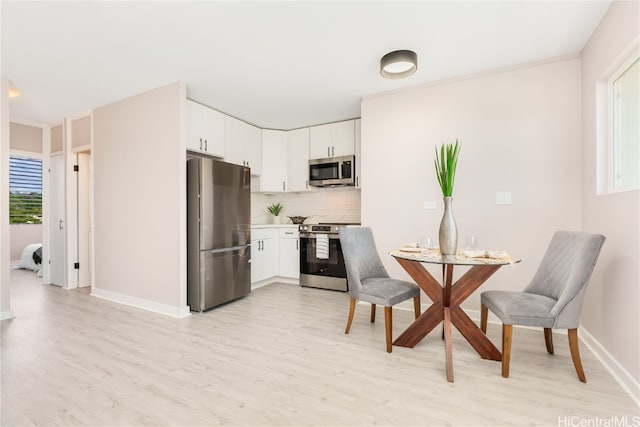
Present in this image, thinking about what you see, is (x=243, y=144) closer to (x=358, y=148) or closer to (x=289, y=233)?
(x=289, y=233)

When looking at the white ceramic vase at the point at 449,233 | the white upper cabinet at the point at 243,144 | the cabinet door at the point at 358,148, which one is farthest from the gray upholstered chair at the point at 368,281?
the white upper cabinet at the point at 243,144

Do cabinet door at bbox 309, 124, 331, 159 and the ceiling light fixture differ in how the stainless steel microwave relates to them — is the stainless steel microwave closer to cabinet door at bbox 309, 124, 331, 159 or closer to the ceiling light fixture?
cabinet door at bbox 309, 124, 331, 159

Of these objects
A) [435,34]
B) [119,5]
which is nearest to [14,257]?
[119,5]

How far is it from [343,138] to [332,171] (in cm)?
51

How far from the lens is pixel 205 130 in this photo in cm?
369

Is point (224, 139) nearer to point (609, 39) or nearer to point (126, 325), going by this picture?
point (126, 325)

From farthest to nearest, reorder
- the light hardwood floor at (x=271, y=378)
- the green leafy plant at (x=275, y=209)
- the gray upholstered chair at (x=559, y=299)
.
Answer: the green leafy plant at (x=275, y=209)
the gray upholstered chair at (x=559, y=299)
the light hardwood floor at (x=271, y=378)

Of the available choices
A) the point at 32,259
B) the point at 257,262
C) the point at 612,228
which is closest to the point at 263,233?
the point at 257,262

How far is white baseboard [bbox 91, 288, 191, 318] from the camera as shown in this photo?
3.14 m

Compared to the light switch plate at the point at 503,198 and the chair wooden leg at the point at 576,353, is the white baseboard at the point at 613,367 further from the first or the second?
the light switch plate at the point at 503,198

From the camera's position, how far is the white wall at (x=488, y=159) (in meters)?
2.65

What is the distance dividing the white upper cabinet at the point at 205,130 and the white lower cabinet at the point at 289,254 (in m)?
1.48

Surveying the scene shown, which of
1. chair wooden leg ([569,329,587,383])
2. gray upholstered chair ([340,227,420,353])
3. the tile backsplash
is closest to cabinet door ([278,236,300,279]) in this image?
the tile backsplash

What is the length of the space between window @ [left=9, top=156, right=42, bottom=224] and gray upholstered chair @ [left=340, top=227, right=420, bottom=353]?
7.10 metres
